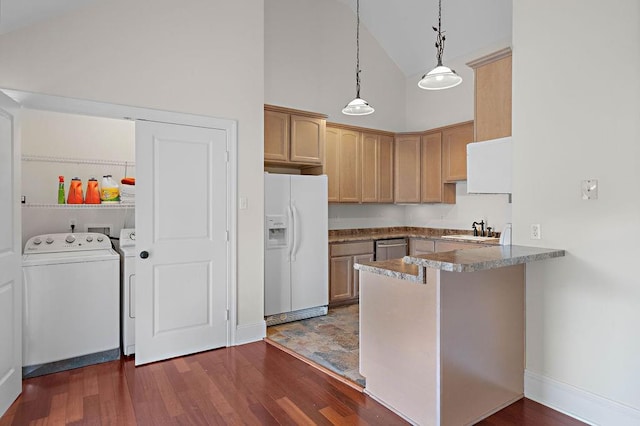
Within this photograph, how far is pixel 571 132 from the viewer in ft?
7.72

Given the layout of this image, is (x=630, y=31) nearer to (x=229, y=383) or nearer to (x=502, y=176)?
(x=502, y=176)

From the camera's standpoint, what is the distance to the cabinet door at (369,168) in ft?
17.8

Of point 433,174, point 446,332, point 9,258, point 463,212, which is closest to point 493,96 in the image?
point 446,332

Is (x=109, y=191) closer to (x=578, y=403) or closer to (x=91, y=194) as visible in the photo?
Answer: (x=91, y=194)

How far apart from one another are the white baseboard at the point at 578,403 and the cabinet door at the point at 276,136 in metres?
3.22

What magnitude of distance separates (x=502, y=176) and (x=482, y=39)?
3174 millimetres

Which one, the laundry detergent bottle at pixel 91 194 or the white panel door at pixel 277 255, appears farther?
the white panel door at pixel 277 255

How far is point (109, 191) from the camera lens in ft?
12.2

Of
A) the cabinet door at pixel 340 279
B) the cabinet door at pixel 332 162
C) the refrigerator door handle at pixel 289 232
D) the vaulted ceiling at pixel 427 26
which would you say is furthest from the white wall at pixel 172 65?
the vaulted ceiling at pixel 427 26

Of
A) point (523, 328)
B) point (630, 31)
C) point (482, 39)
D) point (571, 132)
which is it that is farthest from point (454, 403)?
point (482, 39)

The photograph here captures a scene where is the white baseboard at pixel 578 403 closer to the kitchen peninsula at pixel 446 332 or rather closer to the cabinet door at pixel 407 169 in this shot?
the kitchen peninsula at pixel 446 332

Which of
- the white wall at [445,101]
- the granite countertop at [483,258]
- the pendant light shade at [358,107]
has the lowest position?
the granite countertop at [483,258]

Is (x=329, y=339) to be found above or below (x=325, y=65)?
below

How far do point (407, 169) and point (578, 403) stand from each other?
12.7ft
